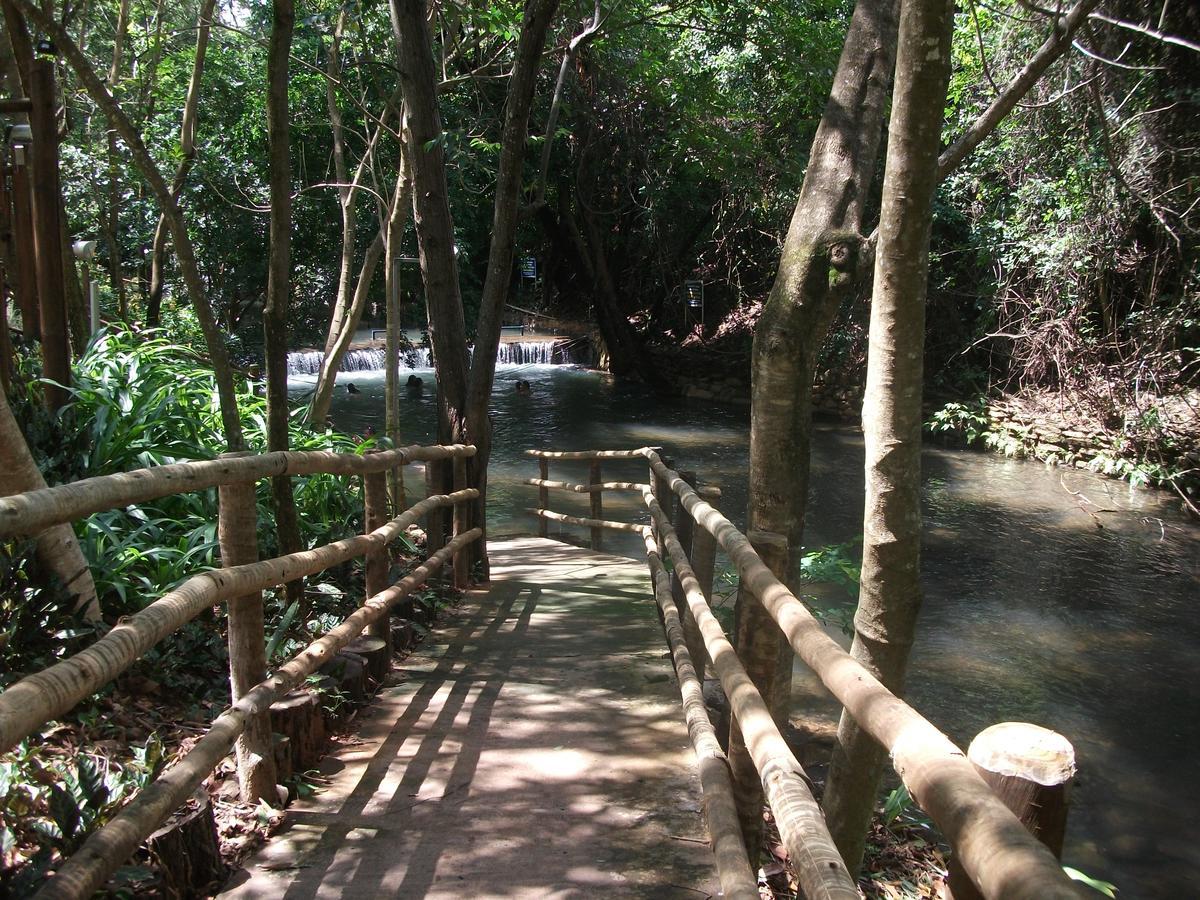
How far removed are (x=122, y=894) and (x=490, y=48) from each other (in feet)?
40.7

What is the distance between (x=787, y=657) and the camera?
4.25 metres

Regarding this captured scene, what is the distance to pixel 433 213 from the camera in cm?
629

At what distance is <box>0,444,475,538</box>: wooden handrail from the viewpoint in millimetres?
1920

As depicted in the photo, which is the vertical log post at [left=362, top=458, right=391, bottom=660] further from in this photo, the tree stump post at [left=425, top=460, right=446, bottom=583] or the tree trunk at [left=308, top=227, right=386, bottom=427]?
the tree trunk at [left=308, top=227, right=386, bottom=427]

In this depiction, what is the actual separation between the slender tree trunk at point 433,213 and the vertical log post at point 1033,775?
517cm

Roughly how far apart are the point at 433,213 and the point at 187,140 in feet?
11.3

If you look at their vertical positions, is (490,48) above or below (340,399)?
above

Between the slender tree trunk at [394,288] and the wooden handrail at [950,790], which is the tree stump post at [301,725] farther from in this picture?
the slender tree trunk at [394,288]

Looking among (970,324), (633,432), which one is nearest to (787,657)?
(633,432)

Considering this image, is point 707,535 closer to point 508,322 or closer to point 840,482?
point 840,482

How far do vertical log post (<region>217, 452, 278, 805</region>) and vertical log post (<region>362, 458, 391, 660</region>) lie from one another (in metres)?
1.02

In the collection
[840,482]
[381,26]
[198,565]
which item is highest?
[381,26]

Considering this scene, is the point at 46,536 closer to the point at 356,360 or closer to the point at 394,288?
the point at 394,288

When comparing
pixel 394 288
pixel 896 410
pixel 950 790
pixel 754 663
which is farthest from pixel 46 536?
pixel 394 288
